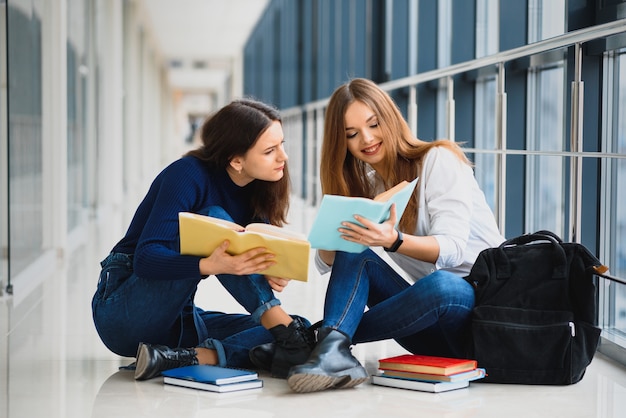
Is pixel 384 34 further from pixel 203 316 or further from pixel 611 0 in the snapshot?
pixel 203 316

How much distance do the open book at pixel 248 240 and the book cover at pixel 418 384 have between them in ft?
1.00

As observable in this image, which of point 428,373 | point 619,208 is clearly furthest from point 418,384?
point 619,208

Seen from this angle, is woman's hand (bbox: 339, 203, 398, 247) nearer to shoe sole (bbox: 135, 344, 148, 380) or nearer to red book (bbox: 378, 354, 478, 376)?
red book (bbox: 378, 354, 478, 376)

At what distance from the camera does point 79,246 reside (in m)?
4.88

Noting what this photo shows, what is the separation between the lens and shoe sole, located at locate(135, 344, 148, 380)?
2.03 metres

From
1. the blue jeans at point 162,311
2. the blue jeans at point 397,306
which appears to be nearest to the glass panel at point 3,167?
the blue jeans at point 162,311

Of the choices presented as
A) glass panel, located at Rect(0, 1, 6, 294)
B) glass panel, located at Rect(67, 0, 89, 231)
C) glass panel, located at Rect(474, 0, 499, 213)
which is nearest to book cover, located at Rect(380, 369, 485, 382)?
glass panel, located at Rect(0, 1, 6, 294)

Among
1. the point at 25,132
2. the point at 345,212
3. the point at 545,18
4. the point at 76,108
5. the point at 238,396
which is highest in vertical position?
the point at 545,18

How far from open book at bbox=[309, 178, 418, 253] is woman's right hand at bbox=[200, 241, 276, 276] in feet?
0.36

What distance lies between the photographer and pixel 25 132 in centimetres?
367

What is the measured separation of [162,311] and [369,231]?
0.50 m

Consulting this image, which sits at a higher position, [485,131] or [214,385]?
[485,131]

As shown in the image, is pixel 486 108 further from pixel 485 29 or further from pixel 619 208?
pixel 619 208

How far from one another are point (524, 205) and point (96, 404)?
1.81 m
